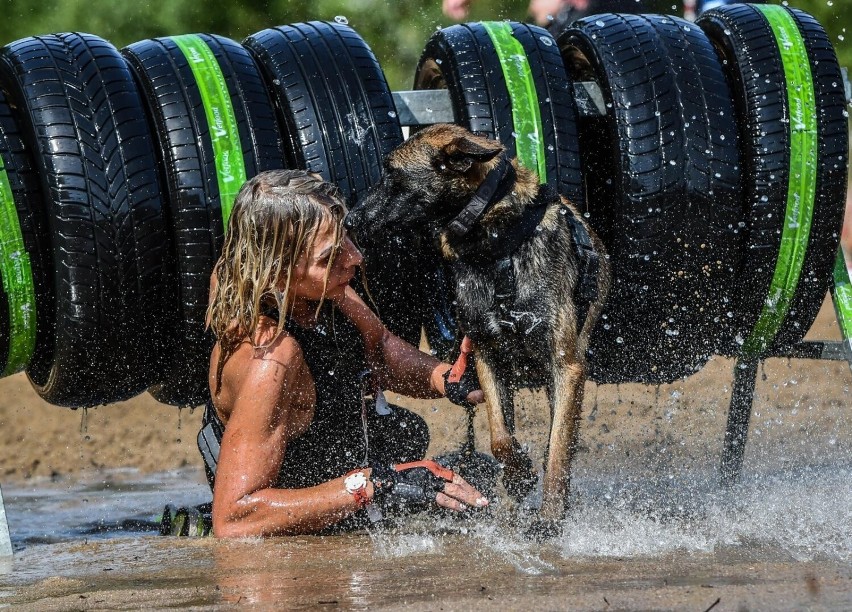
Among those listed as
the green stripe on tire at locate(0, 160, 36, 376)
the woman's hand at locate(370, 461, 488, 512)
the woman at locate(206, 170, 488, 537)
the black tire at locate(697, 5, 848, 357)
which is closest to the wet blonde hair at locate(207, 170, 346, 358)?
the woman at locate(206, 170, 488, 537)

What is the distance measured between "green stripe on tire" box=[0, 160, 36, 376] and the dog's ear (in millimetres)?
1849

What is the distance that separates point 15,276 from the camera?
4770 mm

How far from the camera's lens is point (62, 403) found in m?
5.18

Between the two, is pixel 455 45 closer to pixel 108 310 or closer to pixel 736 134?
pixel 736 134

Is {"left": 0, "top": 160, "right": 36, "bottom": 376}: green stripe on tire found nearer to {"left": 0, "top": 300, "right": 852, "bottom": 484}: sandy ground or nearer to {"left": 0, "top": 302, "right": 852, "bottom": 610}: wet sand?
{"left": 0, "top": 302, "right": 852, "bottom": 610}: wet sand

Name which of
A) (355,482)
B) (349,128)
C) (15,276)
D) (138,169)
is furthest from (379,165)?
(15,276)

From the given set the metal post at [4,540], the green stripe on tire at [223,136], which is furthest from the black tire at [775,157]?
the metal post at [4,540]

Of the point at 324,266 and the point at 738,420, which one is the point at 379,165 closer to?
the point at 324,266

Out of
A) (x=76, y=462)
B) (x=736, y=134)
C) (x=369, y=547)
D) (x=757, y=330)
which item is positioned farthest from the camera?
(x=76, y=462)

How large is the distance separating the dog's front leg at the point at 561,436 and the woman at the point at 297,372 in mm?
344

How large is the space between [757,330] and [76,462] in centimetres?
508

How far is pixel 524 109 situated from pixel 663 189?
2.31 ft

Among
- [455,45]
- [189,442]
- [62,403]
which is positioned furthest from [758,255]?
[189,442]

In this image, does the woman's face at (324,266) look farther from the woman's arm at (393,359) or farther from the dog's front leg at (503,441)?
the dog's front leg at (503,441)
